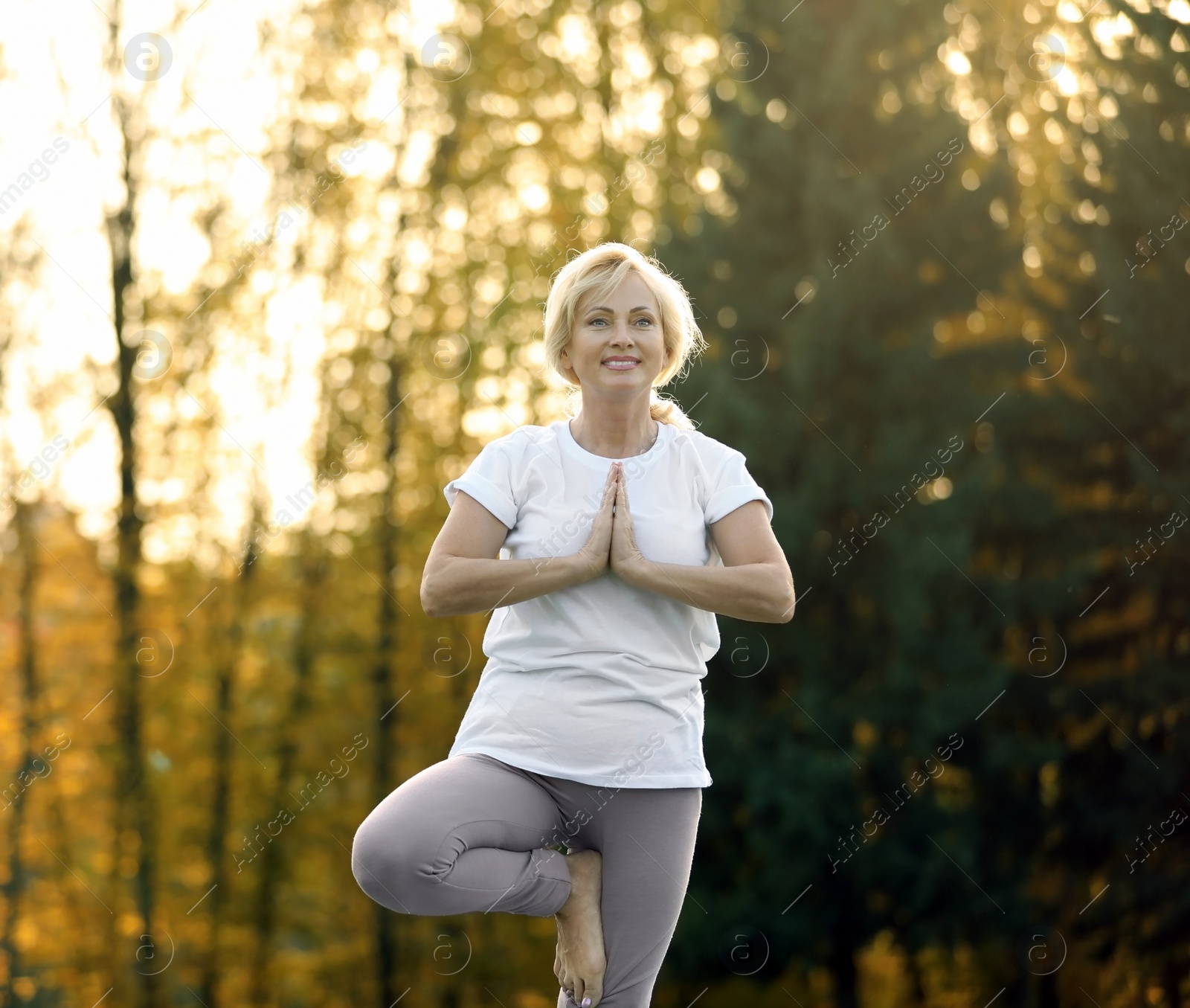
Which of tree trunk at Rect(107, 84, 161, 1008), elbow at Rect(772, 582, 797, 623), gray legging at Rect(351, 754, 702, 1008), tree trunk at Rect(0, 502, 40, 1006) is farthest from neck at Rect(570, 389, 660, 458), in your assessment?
tree trunk at Rect(0, 502, 40, 1006)

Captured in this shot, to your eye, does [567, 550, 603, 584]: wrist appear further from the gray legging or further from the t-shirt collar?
the gray legging

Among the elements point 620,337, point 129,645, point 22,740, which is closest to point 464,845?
point 620,337

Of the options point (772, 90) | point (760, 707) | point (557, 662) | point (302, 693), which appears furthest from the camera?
point (302, 693)

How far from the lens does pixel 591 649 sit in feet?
7.67

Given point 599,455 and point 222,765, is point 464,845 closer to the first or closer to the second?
point 599,455

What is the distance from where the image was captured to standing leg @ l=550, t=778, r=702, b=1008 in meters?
2.39

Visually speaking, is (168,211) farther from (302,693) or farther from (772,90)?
(772,90)

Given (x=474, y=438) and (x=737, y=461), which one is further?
(x=474, y=438)

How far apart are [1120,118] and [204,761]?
28.9 feet

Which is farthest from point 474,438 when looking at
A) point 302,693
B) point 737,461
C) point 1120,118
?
point 737,461

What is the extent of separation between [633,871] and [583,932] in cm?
15

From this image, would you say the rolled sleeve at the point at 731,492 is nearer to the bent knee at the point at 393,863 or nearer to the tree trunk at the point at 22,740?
the bent knee at the point at 393,863

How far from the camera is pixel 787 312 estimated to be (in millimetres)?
9656

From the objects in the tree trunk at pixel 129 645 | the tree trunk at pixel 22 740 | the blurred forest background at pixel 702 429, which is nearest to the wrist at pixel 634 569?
the blurred forest background at pixel 702 429
